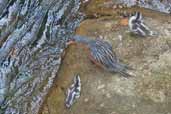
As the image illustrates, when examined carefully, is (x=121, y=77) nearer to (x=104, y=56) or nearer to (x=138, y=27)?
(x=104, y=56)

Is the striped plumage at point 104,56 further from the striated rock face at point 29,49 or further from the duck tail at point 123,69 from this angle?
the striated rock face at point 29,49

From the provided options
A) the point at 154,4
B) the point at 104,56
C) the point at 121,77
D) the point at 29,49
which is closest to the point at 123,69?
the point at 121,77

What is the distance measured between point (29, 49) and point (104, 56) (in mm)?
758

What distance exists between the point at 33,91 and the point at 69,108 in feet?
1.05

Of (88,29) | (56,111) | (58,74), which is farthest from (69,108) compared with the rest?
(88,29)

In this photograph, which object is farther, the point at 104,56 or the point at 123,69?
the point at 104,56

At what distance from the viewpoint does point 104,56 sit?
154 inches

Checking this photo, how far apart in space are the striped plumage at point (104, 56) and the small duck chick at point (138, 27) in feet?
1.06

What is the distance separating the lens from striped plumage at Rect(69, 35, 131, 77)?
150 inches

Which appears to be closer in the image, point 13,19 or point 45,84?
point 13,19

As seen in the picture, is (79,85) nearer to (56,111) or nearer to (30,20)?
(56,111)

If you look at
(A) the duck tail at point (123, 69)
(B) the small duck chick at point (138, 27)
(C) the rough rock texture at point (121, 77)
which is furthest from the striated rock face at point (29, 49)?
(B) the small duck chick at point (138, 27)

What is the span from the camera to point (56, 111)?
3557mm

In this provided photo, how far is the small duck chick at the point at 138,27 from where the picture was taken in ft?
13.6
